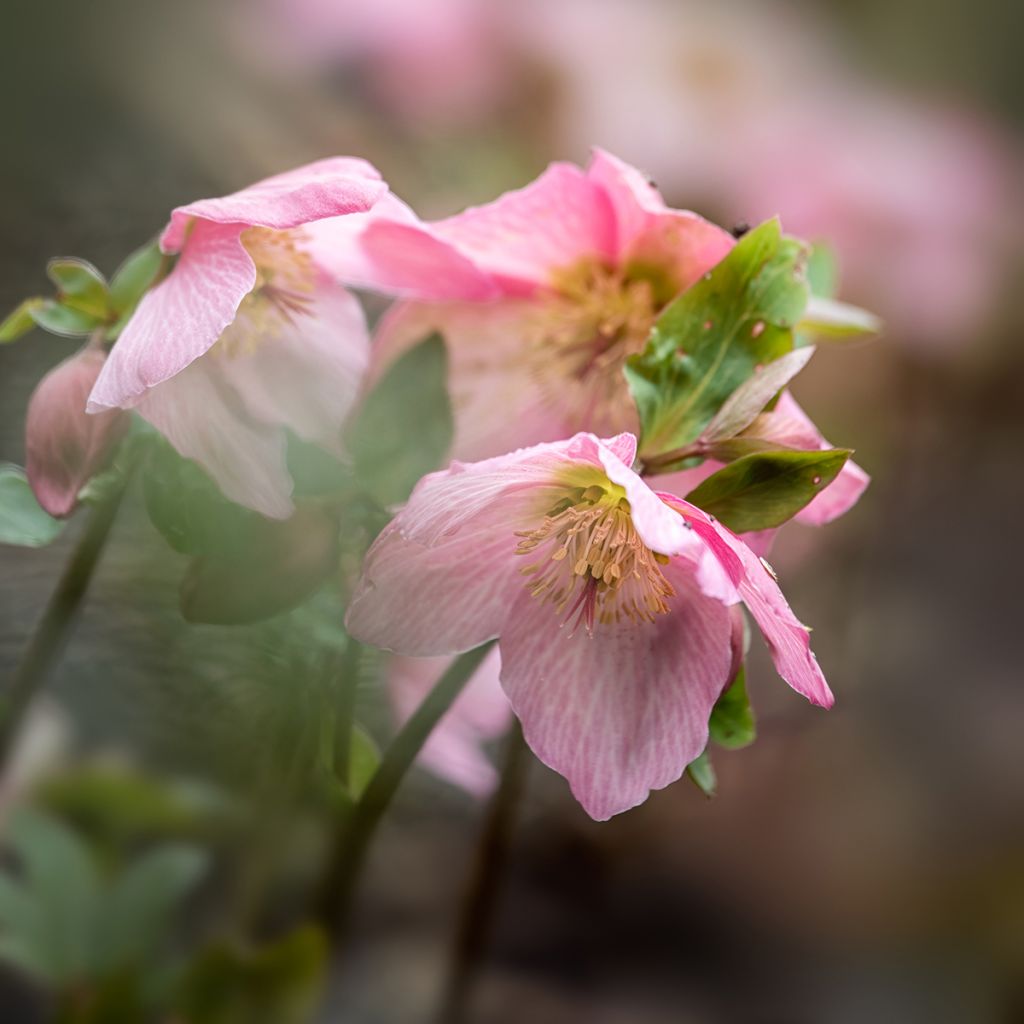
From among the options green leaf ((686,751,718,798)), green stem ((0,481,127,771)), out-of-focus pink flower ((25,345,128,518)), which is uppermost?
out-of-focus pink flower ((25,345,128,518))

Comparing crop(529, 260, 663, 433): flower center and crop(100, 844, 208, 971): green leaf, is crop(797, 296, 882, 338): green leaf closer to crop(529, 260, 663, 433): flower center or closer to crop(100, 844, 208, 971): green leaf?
crop(529, 260, 663, 433): flower center

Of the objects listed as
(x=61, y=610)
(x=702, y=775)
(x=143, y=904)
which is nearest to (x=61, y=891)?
(x=143, y=904)

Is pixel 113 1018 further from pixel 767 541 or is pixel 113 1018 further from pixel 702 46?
pixel 702 46

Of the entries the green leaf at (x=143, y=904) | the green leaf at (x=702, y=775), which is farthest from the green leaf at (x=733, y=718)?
the green leaf at (x=143, y=904)

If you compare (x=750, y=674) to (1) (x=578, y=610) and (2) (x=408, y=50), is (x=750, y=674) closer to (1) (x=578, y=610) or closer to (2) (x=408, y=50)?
(2) (x=408, y=50)

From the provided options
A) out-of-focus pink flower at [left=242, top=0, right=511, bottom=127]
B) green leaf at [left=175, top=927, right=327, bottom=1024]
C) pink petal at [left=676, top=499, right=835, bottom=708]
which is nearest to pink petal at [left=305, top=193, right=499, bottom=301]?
pink petal at [left=676, top=499, right=835, bottom=708]

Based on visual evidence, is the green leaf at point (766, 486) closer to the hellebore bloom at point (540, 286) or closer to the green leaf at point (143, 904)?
the hellebore bloom at point (540, 286)

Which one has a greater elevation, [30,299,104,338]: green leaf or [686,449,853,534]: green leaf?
[686,449,853,534]: green leaf
